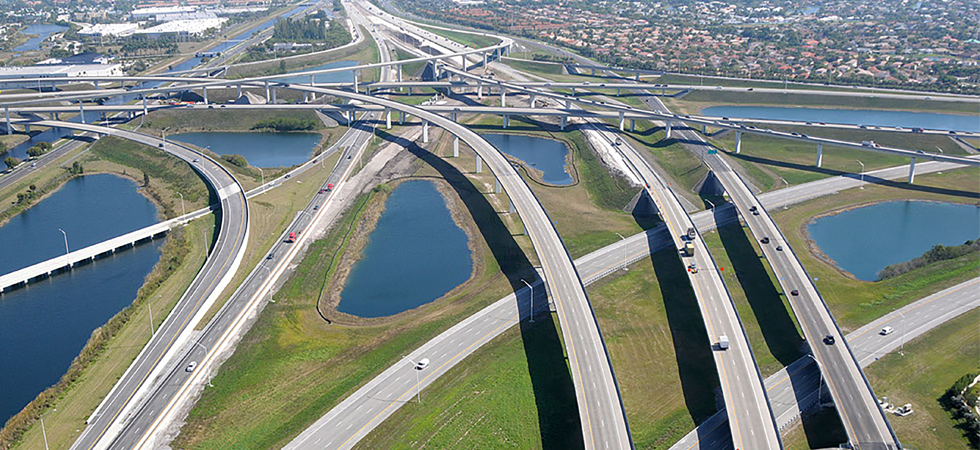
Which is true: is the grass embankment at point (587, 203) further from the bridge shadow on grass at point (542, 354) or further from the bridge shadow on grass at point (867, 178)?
the bridge shadow on grass at point (867, 178)

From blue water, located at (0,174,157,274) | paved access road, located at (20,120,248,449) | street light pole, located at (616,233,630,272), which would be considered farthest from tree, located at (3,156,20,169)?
street light pole, located at (616,233,630,272)

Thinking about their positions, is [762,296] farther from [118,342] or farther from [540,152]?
[540,152]

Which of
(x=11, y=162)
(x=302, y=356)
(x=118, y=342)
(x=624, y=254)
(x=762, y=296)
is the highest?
(x=11, y=162)

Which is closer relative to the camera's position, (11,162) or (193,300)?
(193,300)

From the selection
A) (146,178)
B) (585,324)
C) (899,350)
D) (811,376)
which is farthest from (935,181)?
(146,178)

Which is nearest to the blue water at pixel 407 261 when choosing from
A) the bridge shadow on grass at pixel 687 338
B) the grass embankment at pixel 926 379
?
the bridge shadow on grass at pixel 687 338

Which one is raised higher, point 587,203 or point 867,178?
point 867,178

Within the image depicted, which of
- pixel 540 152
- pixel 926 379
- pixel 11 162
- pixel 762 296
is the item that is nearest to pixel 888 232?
pixel 762 296

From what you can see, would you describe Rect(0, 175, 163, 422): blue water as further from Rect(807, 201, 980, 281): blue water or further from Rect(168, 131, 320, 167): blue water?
Rect(807, 201, 980, 281): blue water
